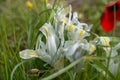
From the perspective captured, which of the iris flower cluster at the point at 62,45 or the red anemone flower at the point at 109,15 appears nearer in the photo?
the iris flower cluster at the point at 62,45

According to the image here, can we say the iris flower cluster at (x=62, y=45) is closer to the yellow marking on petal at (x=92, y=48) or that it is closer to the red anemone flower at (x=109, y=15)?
the yellow marking on petal at (x=92, y=48)

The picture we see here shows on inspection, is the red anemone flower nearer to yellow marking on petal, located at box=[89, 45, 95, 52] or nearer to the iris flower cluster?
the iris flower cluster

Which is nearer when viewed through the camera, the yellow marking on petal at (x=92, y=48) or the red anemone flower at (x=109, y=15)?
the yellow marking on petal at (x=92, y=48)

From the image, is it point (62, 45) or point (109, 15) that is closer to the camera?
point (62, 45)

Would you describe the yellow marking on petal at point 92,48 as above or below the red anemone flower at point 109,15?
below

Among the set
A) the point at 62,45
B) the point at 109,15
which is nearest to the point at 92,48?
the point at 62,45

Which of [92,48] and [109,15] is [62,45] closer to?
[92,48]

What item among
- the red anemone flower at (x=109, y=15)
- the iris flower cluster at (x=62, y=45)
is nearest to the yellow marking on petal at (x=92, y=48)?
the iris flower cluster at (x=62, y=45)

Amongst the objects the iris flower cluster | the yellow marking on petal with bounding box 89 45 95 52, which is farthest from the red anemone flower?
the yellow marking on petal with bounding box 89 45 95 52
